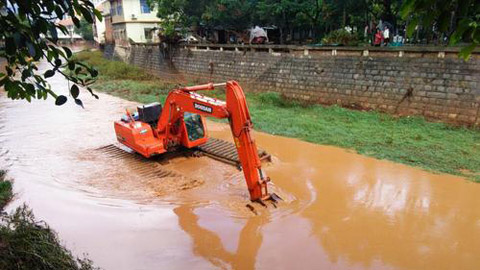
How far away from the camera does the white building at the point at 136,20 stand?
33844 mm

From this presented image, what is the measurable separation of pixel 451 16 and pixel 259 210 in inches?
200

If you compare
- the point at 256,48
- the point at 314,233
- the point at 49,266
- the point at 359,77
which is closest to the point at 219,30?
the point at 256,48

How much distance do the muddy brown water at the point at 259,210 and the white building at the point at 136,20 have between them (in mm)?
25981

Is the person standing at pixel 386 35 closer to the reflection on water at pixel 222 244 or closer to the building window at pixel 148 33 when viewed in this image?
the reflection on water at pixel 222 244

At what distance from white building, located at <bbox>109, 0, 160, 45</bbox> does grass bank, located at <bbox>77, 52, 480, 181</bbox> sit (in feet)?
70.6

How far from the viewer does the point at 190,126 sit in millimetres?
8719

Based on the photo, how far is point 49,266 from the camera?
3.71 metres

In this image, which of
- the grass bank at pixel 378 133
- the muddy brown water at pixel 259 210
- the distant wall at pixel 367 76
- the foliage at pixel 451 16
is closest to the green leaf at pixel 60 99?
the foliage at pixel 451 16

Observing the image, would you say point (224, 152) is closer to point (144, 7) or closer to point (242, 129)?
point (242, 129)

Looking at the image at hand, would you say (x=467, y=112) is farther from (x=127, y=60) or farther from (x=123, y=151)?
(x=127, y=60)

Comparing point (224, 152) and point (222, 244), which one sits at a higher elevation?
point (224, 152)

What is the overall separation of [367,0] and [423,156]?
10770mm

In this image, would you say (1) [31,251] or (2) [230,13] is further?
(2) [230,13]

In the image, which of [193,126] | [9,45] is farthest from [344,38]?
[9,45]
